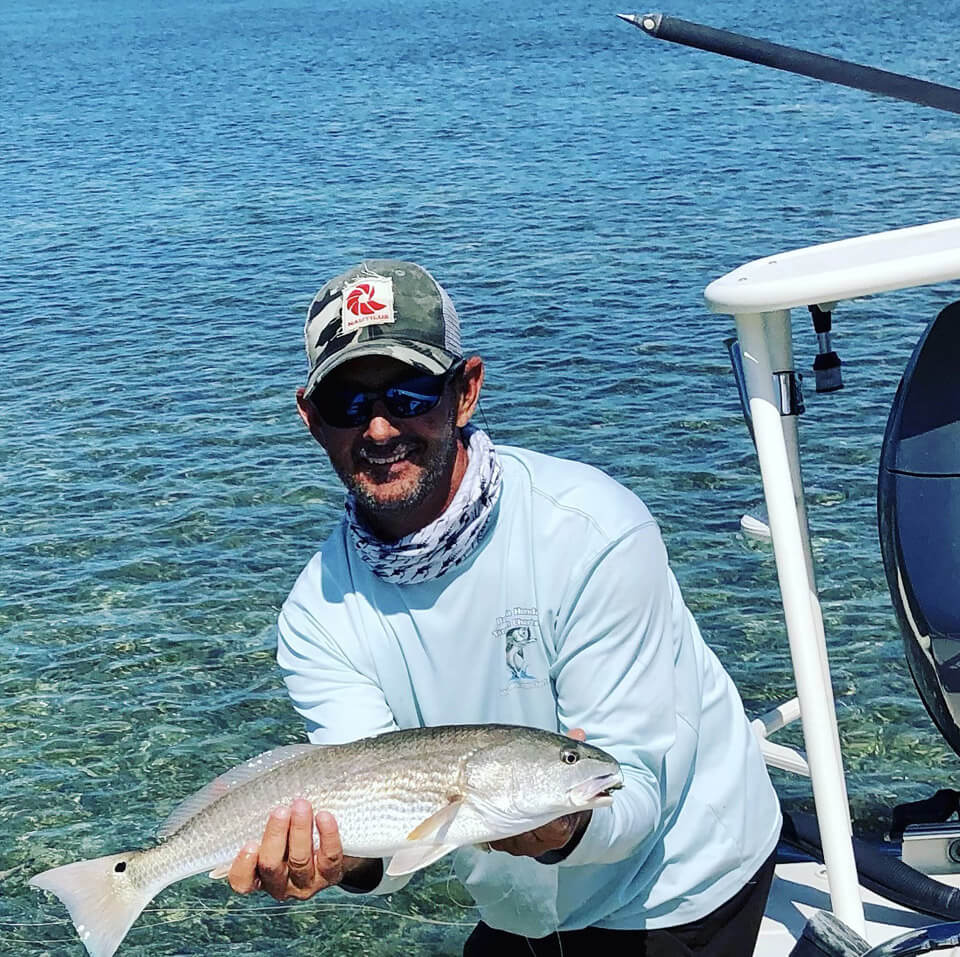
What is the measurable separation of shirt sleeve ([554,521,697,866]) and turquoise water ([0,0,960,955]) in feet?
13.4

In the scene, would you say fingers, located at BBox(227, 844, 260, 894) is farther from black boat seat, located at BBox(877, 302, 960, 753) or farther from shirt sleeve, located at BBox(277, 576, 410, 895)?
black boat seat, located at BBox(877, 302, 960, 753)

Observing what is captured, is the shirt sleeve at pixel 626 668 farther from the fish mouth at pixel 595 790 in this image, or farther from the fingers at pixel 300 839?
the fingers at pixel 300 839

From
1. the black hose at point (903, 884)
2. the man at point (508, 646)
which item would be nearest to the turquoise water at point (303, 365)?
the black hose at point (903, 884)

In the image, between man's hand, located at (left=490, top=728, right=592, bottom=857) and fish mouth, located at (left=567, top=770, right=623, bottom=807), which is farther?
man's hand, located at (left=490, top=728, right=592, bottom=857)

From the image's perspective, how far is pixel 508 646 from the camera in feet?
10.8

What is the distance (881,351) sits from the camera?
14.5 m

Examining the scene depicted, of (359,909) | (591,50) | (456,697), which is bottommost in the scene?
(359,909)

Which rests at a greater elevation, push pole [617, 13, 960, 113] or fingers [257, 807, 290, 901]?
push pole [617, 13, 960, 113]

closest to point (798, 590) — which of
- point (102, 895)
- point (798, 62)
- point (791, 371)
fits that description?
point (791, 371)

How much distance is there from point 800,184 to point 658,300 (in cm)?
613

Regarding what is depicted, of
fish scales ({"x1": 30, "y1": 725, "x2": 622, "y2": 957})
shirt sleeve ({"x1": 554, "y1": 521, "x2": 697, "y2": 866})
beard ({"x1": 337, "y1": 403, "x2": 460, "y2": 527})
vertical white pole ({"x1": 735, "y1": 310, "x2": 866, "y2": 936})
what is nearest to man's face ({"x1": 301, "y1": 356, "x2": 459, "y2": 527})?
beard ({"x1": 337, "y1": 403, "x2": 460, "y2": 527})

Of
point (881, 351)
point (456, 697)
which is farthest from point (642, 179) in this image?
point (456, 697)

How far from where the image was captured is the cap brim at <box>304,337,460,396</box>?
324 centimetres

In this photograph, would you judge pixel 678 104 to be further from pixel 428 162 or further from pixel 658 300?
pixel 658 300
